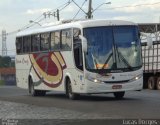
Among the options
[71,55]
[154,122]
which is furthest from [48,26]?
[154,122]

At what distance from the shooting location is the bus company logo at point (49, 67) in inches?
1018

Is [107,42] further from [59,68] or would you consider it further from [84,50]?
[59,68]

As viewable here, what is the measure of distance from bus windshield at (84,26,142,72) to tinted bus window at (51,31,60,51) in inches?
112

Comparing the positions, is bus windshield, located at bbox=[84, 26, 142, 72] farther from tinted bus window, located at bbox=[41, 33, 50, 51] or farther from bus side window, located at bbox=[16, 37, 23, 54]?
bus side window, located at bbox=[16, 37, 23, 54]

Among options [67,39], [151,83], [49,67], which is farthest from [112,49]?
[151,83]

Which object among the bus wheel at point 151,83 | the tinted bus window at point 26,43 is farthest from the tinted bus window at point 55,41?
the bus wheel at point 151,83

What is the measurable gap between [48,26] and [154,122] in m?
15.2

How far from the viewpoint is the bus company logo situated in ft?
84.8

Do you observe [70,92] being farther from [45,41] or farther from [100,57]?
[45,41]

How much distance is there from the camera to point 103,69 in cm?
2302

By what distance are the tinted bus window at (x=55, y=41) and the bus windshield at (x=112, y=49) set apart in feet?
9.31

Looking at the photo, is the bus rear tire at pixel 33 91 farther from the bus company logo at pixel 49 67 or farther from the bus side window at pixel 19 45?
the bus side window at pixel 19 45

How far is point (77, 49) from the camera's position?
78.0ft

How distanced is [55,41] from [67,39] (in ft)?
5.23
